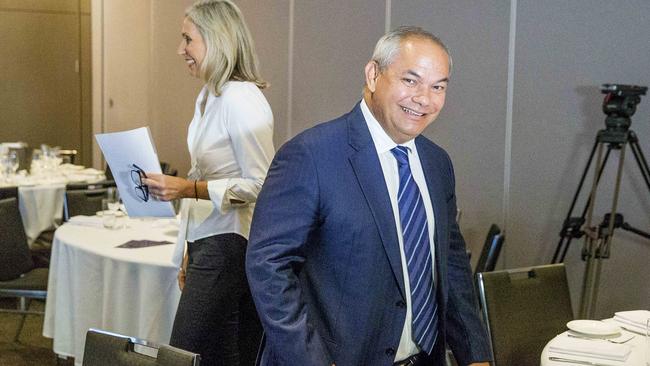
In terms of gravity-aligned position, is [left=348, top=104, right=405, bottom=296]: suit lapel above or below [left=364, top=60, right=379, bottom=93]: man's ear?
below

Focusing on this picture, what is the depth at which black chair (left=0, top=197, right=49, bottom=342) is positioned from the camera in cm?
505

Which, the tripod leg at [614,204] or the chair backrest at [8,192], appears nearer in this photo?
the tripod leg at [614,204]

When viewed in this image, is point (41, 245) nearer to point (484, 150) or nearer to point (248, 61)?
point (484, 150)

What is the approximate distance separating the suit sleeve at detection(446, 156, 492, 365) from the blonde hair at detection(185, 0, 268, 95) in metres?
0.94

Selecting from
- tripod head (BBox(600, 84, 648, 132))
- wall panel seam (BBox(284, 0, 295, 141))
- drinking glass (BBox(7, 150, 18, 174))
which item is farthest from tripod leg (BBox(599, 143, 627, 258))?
drinking glass (BBox(7, 150, 18, 174))

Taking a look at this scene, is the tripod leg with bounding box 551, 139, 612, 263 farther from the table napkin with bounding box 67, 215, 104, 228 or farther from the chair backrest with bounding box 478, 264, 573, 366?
the table napkin with bounding box 67, 215, 104, 228

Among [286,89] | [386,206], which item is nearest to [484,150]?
[286,89]

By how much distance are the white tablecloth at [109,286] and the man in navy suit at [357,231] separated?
184cm

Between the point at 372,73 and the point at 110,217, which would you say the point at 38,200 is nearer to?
the point at 110,217

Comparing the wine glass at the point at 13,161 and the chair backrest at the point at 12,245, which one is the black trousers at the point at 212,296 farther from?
the wine glass at the point at 13,161

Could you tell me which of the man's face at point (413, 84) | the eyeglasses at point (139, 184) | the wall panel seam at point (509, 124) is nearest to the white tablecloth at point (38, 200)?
the wall panel seam at point (509, 124)

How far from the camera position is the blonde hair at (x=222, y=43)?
306 centimetres

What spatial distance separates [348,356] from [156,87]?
8301 mm

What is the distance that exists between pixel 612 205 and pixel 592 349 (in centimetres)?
230
